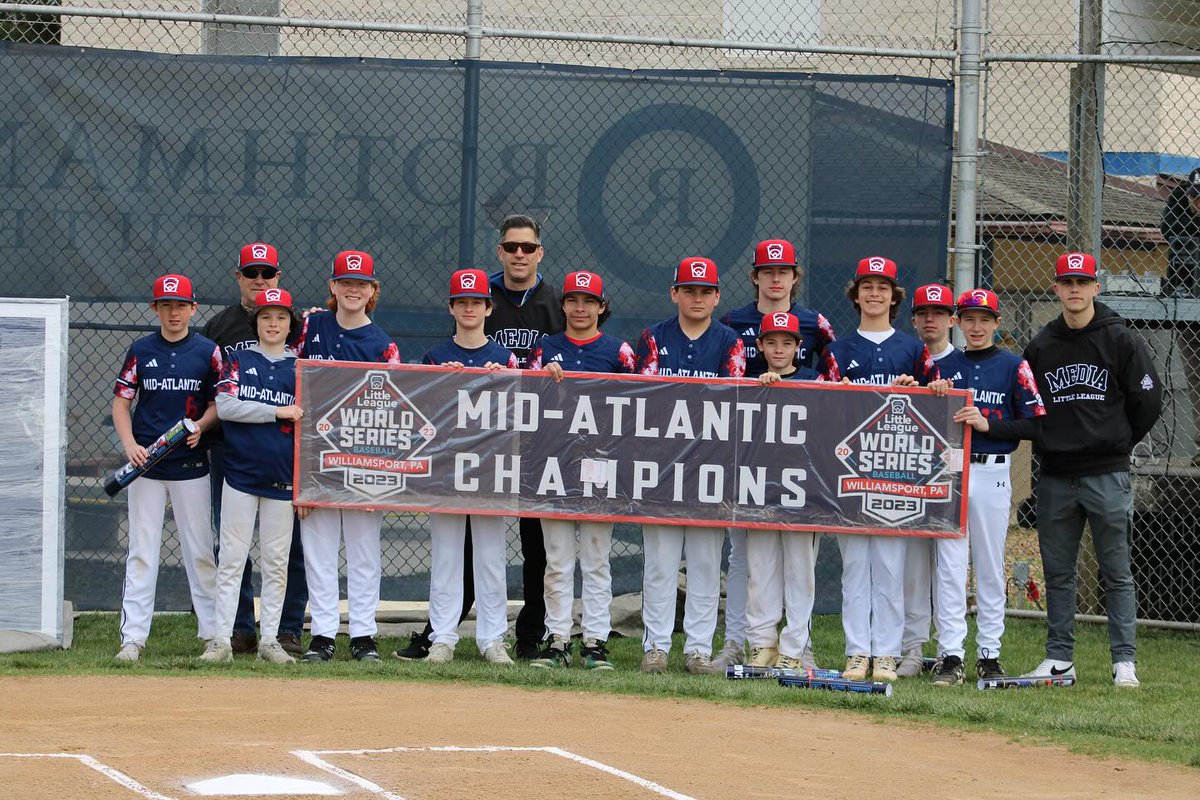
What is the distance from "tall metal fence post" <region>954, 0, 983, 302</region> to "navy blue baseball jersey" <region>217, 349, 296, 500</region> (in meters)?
3.93

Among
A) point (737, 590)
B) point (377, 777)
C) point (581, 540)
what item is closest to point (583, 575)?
point (581, 540)

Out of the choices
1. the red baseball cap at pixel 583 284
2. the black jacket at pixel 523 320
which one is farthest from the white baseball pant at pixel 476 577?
the red baseball cap at pixel 583 284

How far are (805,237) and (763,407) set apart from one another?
156 cm

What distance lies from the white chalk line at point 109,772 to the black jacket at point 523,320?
3549mm

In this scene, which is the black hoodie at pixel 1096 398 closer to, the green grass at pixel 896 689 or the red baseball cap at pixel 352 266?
the green grass at pixel 896 689

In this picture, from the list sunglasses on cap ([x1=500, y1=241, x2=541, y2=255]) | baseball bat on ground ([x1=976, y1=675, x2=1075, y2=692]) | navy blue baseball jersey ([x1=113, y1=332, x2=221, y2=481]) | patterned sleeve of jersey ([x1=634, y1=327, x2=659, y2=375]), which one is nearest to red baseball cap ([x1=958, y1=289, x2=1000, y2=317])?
patterned sleeve of jersey ([x1=634, y1=327, x2=659, y2=375])

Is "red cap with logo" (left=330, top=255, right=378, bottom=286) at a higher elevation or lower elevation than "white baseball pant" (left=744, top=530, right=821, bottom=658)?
higher

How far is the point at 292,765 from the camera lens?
5.40m

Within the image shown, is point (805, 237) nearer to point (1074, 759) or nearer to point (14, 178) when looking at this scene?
point (1074, 759)

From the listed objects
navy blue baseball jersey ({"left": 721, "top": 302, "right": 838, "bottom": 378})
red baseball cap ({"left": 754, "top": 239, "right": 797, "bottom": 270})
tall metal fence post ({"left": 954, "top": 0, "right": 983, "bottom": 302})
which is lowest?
navy blue baseball jersey ({"left": 721, "top": 302, "right": 838, "bottom": 378})

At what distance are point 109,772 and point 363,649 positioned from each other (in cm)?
268

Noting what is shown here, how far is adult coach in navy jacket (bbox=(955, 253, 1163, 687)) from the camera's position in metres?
7.82

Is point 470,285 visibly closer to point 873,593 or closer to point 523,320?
point 523,320

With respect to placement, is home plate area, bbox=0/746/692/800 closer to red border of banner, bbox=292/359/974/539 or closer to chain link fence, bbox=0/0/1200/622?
red border of banner, bbox=292/359/974/539
